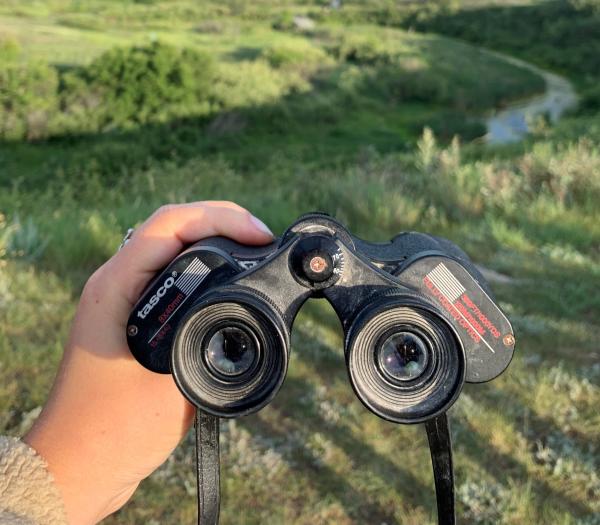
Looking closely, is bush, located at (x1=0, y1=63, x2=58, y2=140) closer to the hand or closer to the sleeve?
the hand

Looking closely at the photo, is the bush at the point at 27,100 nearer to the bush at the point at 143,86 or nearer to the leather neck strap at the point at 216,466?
the bush at the point at 143,86

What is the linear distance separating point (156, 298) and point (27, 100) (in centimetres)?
3084

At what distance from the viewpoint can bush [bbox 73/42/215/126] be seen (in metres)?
32.1

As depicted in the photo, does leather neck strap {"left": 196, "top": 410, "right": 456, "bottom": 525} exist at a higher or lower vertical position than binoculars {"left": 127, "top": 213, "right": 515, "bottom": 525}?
lower

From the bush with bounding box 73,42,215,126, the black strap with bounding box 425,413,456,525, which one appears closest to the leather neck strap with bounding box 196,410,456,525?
the black strap with bounding box 425,413,456,525

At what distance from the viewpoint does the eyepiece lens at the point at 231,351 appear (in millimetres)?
1728

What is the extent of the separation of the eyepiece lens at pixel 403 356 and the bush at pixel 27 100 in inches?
1136

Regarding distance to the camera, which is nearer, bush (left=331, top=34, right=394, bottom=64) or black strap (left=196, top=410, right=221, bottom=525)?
black strap (left=196, top=410, right=221, bottom=525)

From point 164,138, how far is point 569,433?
29329 mm

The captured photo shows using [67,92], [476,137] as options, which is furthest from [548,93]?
[67,92]

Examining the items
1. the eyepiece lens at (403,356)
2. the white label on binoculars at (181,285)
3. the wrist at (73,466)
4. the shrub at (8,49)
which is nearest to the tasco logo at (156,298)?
the white label on binoculars at (181,285)

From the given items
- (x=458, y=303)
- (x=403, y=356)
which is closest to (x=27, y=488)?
(x=403, y=356)

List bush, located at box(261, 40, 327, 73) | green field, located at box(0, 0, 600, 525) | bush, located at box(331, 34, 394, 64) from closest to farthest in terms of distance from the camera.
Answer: green field, located at box(0, 0, 600, 525)
bush, located at box(261, 40, 327, 73)
bush, located at box(331, 34, 394, 64)

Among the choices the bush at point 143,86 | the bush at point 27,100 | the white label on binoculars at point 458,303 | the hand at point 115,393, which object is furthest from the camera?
the bush at point 143,86
